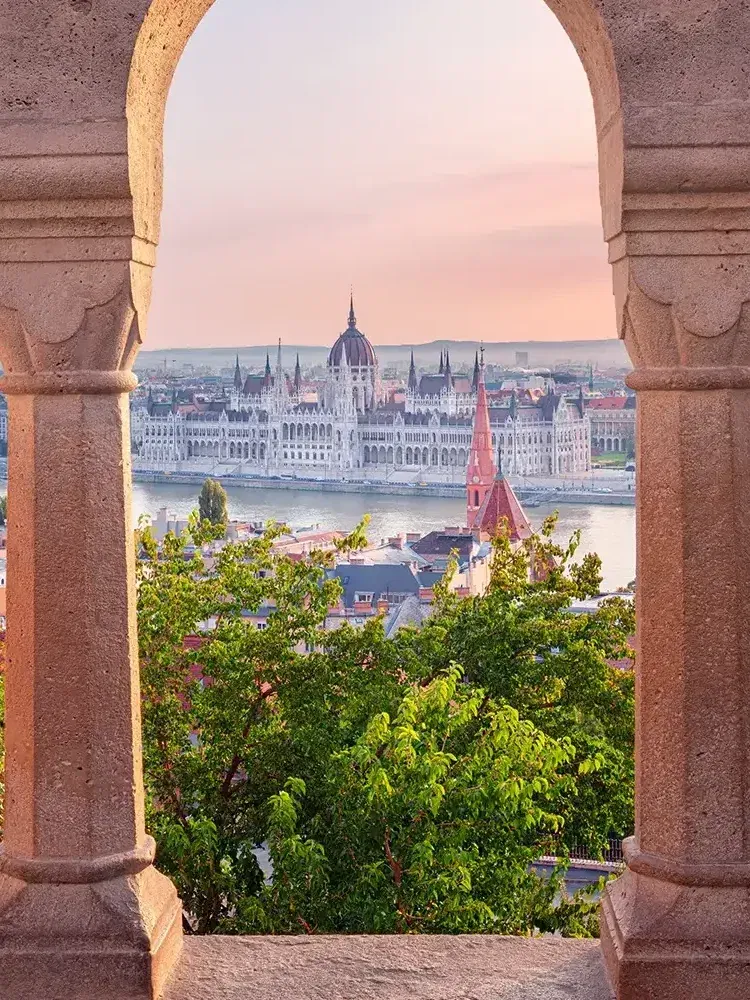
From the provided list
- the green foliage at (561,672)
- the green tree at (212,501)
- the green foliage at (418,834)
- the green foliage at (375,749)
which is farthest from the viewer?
the green tree at (212,501)

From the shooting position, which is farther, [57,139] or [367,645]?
[367,645]

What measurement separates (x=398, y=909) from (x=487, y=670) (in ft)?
11.3

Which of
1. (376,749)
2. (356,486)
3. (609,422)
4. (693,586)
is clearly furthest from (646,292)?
(609,422)

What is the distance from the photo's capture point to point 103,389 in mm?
2025

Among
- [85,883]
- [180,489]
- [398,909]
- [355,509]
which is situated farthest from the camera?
[180,489]

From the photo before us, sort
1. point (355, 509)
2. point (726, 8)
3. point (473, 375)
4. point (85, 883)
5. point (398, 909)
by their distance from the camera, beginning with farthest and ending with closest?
point (473, 375) → point (355, 509) → point (398, 909) → point (85, 883) → point (726, 8)

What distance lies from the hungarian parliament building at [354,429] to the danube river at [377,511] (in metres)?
5.05

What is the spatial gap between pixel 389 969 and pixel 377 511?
6356 cm

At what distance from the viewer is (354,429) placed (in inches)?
3246

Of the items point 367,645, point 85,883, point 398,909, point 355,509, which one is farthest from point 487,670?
point 355,509

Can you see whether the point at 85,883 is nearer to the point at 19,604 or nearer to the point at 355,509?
the point at 19,604

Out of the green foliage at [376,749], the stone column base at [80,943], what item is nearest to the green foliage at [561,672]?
the green foliage at [376,749]

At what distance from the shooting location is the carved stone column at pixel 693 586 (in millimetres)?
1955

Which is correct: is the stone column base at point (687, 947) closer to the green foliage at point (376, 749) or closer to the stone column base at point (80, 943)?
the stone column base at point (80, 943)
